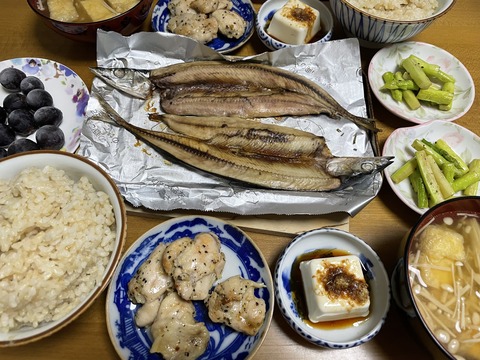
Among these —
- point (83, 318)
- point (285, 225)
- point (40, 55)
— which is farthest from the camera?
point (40, 55)

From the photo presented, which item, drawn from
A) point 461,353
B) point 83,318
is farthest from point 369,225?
point 83,318

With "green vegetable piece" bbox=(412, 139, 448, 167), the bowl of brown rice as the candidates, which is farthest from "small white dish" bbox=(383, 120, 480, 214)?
the bowl of brown rice

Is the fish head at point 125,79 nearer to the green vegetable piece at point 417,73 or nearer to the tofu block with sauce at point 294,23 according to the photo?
the tofu block with sauce at point 294,23

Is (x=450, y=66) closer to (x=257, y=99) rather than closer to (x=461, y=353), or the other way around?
(x=257, y=99)

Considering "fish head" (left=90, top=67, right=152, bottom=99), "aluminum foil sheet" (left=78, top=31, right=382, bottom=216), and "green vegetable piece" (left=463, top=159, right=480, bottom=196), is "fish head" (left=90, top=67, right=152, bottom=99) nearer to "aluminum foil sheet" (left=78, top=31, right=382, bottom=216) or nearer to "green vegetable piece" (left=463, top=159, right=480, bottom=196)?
"aluminum foil sheet" (left=78, top=31, right=382, bottom=216)

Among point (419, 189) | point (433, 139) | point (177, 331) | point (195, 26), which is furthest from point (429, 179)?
point (195, 26)

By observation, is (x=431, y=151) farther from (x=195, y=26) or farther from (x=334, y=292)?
(x=195, y=26)

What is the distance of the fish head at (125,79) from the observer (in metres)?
2.11

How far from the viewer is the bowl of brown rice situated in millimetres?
1318

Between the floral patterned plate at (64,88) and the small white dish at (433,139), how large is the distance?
5.53 ft

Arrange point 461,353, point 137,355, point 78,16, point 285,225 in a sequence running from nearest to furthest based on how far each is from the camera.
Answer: point 461,353
point 137,355
point 285,225
point 78,16

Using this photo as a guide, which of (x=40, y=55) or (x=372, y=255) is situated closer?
(x=372, y=255)

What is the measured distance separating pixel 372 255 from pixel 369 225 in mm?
253

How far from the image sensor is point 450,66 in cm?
219
